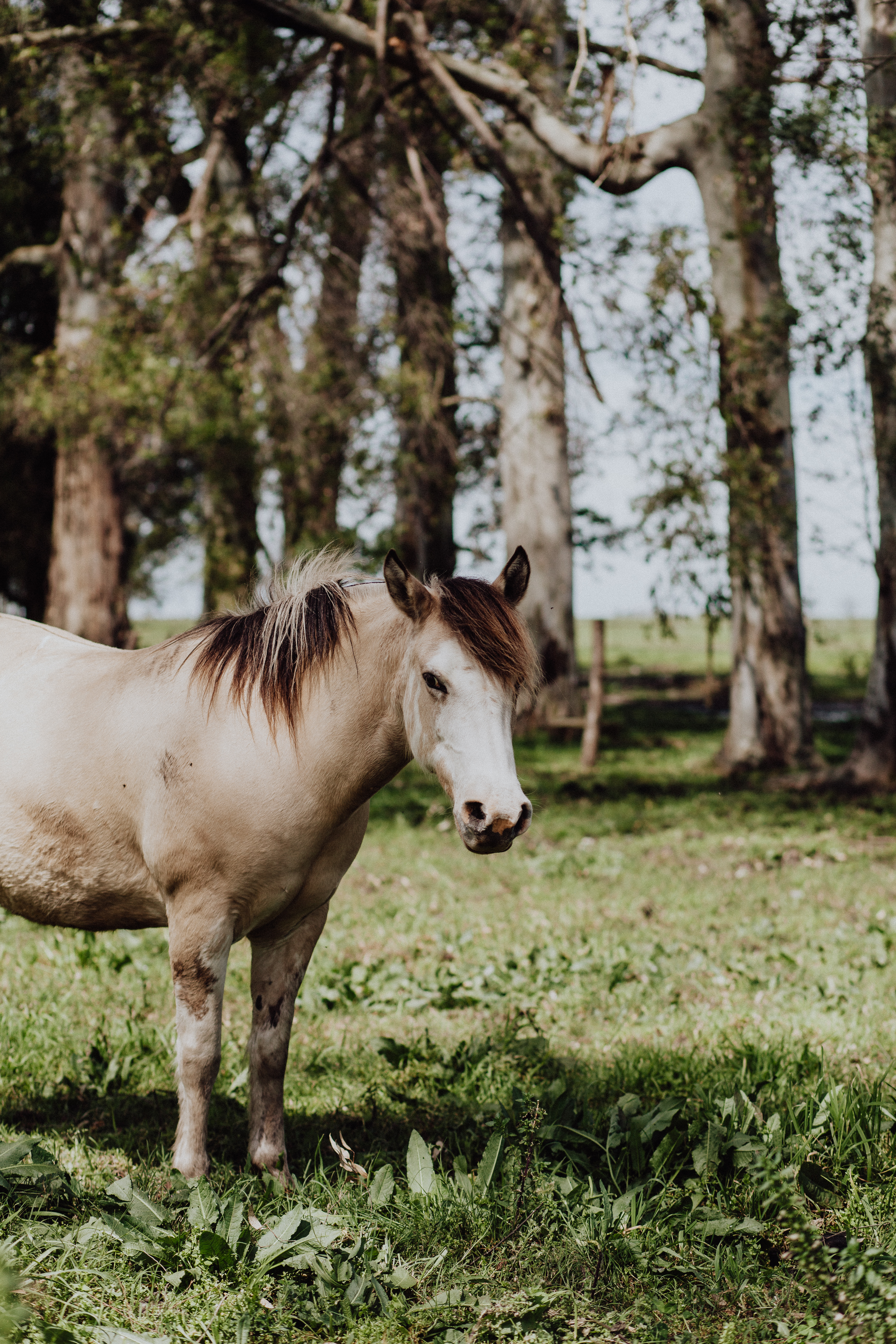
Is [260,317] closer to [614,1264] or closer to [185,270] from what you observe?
[185,270]

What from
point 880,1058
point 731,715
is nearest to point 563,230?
point 731,715

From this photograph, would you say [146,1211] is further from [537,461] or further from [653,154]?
[537,461]

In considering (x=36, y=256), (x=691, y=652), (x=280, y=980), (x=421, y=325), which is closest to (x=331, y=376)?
(x=421, y=325)

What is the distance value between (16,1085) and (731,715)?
1056cm

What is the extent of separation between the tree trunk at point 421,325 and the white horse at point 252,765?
9559 mm

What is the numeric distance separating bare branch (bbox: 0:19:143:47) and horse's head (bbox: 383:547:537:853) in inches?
461

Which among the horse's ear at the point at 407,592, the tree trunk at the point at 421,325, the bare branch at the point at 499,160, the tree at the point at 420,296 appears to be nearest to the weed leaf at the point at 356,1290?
the horse's ear at the point at 407,592

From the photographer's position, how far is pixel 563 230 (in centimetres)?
1111

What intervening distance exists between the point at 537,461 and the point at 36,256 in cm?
905

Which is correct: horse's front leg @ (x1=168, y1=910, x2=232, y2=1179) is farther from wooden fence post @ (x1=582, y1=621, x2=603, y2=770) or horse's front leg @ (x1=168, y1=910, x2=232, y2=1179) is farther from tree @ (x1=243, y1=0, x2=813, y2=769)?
wooden fence post @ (x1=582, y1=621, x2=603, y2=770)

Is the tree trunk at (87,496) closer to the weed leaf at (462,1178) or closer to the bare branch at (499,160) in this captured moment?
the bare branch at (499,160)

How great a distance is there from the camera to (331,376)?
1427 cm

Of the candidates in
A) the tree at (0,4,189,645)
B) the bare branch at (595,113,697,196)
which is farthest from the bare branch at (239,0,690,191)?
the tree at (0,4,189,645)

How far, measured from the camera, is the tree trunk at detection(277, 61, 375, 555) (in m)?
13.9
